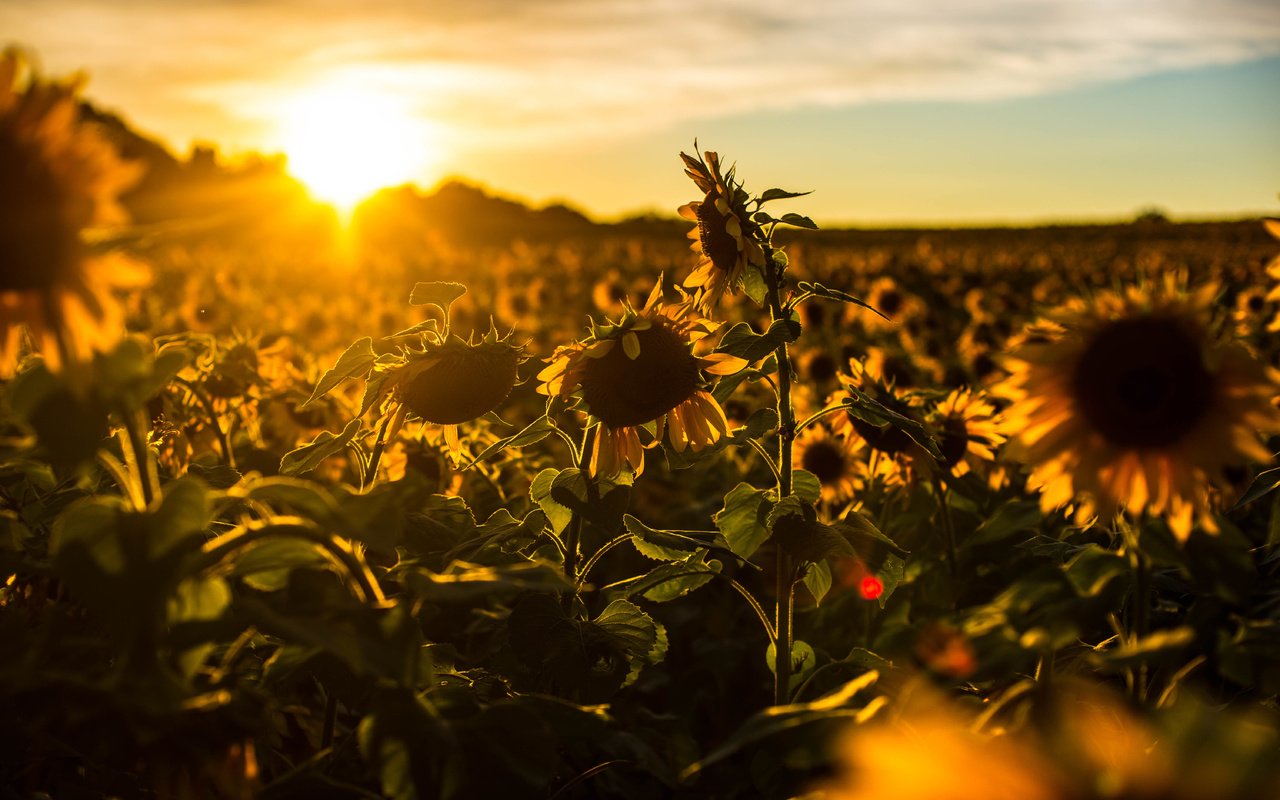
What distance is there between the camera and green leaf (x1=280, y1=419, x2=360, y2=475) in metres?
1.98

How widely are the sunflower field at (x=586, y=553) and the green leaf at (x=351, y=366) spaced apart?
0.04 feet

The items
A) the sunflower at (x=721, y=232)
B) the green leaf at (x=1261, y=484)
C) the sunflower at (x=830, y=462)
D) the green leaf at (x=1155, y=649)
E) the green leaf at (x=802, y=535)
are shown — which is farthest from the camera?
the sunflower at (x=830, y=462)

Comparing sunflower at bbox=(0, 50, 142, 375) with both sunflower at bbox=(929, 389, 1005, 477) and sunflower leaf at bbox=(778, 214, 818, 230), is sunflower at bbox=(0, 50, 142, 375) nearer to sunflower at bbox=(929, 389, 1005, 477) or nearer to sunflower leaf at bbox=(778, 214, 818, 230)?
sunflower leaf at bbox=(778, 214, 818, 230)

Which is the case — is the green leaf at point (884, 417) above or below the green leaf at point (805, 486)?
above

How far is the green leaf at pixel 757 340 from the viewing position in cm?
207

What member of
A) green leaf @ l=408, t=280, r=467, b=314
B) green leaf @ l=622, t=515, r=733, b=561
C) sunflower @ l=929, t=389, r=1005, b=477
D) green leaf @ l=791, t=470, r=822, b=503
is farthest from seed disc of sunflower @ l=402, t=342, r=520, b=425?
sunflower @ l=929, t=389, r=1005, b=477

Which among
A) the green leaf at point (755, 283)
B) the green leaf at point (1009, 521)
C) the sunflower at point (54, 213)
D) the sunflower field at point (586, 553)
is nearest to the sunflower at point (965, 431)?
the sunflower field at point (586, 553)

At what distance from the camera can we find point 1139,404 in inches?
58.7

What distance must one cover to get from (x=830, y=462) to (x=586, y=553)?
1.26 metres

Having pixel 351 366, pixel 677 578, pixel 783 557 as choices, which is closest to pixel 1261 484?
pixel 783 557

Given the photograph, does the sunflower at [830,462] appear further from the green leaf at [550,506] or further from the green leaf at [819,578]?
the green leaf at [550,506]

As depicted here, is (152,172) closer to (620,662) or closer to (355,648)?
(355,648)

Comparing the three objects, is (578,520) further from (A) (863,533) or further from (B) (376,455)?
(A) (863,533)

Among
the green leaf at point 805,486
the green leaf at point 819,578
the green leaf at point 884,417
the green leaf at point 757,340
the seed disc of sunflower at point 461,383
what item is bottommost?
the green leaf at point 819,578
